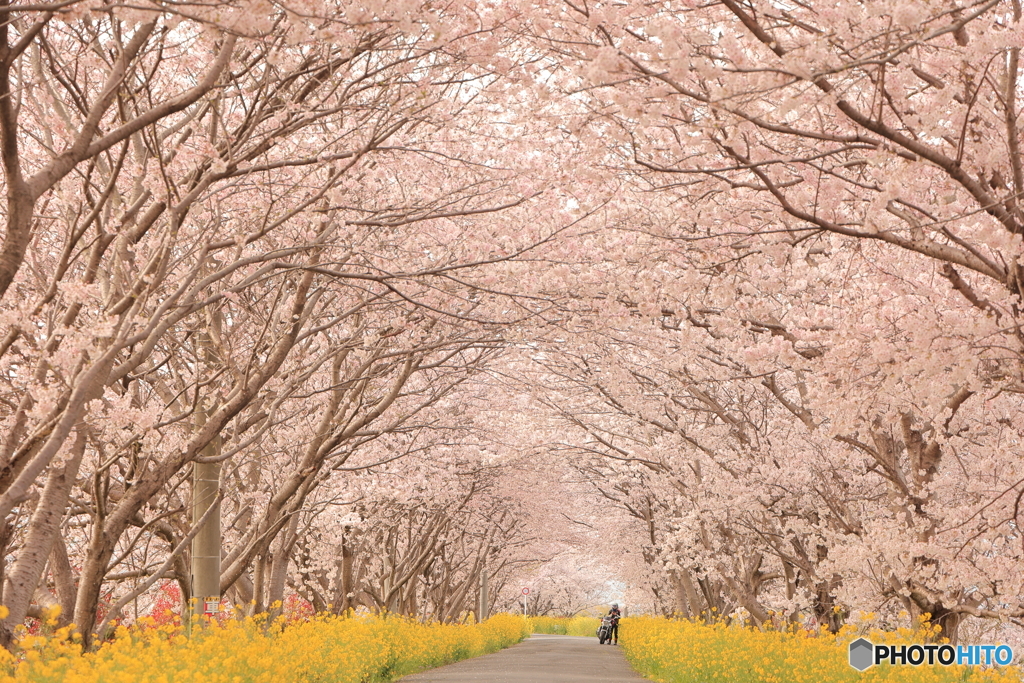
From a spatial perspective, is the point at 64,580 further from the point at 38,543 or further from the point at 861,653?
A: the point at 861,653

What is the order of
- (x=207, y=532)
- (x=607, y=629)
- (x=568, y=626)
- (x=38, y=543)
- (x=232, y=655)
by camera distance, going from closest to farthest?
(x=38, y=543), (x=232, y=655), (x=207, y=532), (x=607, y=629), (x=568, y=626)

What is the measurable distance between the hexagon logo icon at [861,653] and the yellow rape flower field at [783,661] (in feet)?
0.33

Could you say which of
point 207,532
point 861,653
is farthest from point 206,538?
point 861,653

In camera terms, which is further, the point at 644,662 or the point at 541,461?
the point at 541,461

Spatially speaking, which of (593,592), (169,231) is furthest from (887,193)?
(593,592)

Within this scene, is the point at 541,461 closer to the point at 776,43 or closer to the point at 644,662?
the point at 644,662

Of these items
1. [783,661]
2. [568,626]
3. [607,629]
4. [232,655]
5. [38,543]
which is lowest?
[568,626]

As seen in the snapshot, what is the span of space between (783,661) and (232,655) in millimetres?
7262

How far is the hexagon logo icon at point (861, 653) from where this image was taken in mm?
10992

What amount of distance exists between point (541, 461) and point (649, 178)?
2036 cm

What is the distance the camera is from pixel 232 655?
813cm

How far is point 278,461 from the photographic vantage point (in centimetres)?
1738

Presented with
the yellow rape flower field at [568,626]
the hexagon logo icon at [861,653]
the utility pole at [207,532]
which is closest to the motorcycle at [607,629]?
the yellow rape flower field at [568,626]

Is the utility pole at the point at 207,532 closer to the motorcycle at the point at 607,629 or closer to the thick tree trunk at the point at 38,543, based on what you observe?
the thick tree trunk at the point at 38,543
